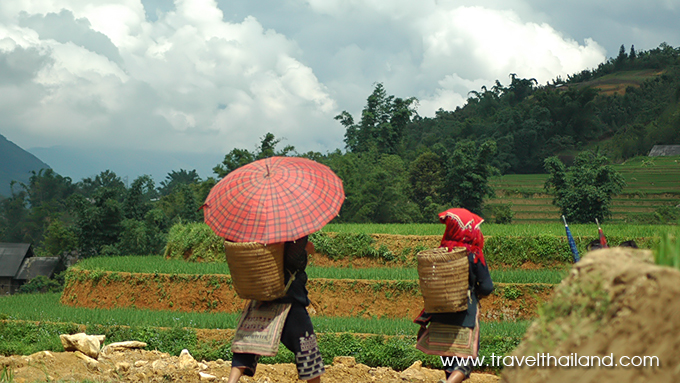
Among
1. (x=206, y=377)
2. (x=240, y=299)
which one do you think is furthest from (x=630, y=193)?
(x=206, y=377)

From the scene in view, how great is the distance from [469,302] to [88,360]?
4467 mm

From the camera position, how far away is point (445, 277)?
398 cm

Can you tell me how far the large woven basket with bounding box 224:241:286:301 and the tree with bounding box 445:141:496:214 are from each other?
23.7m

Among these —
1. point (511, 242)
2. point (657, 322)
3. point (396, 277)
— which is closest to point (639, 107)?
point (511, 242)

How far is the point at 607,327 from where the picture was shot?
5.45ft

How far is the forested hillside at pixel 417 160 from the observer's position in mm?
27125

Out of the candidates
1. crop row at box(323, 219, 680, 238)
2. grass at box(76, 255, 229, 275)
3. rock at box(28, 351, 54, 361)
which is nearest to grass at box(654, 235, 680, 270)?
rock at box(28, 351, 54, 361)

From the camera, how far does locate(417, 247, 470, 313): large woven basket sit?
13.0ft

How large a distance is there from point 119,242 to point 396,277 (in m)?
20.1

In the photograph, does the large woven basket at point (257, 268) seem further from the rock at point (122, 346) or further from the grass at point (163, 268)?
the grass at point (163, 268)

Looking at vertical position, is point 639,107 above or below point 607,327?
above

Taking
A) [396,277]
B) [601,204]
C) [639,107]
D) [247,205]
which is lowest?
[396,277]

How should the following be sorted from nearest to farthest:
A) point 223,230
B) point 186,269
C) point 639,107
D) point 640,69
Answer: point 223,230
point 186,269
point 639,107
point 640,69

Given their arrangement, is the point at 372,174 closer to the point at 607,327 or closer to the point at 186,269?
the point at 186,269
